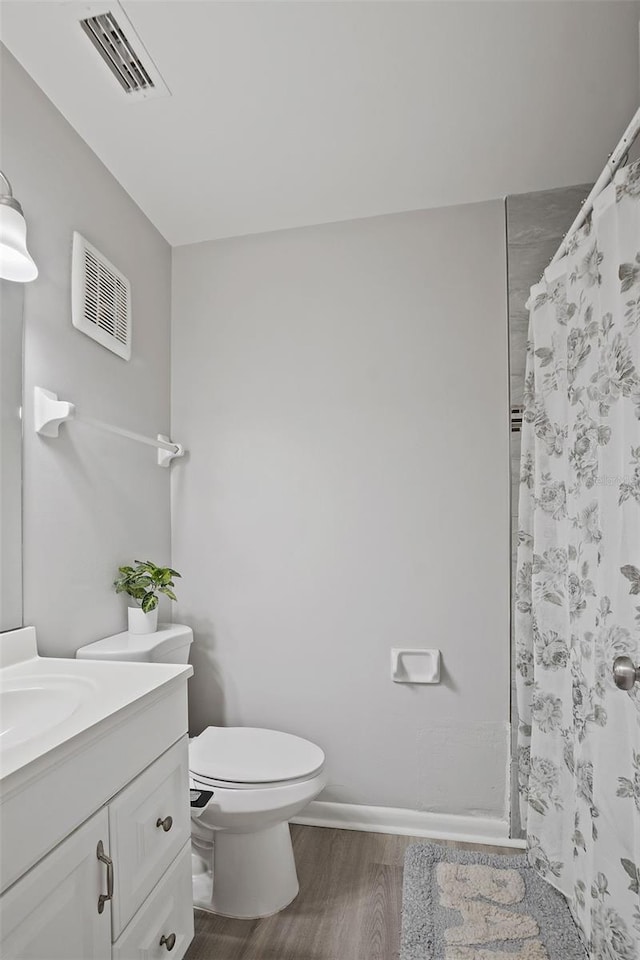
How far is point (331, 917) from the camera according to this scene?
164 cm

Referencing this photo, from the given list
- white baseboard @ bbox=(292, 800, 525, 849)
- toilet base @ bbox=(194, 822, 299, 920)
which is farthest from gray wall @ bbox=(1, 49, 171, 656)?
white baseboard @ bbox=(292, 800, 525, 849)

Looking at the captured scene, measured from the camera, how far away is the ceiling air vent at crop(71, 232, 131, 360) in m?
1.68

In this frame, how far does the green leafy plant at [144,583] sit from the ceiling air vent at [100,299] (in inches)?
28.9

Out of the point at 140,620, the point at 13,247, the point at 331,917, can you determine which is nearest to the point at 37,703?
the point at 140,620

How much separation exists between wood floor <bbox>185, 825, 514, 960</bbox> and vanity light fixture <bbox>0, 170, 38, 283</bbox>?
5.87ft

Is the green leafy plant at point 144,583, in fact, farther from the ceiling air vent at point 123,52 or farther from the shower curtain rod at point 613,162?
the shower curtain rod at point 613,162

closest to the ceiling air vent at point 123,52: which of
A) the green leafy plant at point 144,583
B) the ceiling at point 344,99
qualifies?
the ceiling at point 344,99

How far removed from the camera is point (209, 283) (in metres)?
2.35

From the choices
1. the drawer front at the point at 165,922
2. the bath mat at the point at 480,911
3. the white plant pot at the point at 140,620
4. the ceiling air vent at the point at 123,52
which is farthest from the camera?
the white plant pot at the point at 140,620

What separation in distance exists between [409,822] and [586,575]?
126 cm

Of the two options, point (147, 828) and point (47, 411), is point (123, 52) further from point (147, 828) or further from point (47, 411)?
point (147, 828)

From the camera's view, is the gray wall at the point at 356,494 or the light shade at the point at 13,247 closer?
the light shade at the point at 13,247

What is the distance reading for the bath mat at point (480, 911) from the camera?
1482 millimetres

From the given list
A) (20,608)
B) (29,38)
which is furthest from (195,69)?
(20,608)
